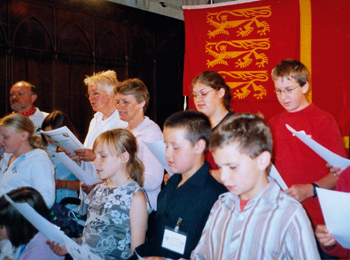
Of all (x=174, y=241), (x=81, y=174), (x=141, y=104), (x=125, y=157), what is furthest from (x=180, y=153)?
(x=141, y=104)

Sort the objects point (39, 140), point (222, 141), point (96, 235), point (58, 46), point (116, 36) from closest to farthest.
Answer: point (222, 141)
point (96, 235)
point (39, 140)
point (58, 46)
point (116, 36)

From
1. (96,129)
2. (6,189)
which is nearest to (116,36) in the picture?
(96,129)

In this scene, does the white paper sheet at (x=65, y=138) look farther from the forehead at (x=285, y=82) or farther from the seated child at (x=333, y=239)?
the seated child at (x=333, y=239)

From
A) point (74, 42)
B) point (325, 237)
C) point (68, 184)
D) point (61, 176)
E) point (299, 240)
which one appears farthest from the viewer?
point (74, 42)

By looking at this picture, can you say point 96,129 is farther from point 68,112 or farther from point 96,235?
point 68,112

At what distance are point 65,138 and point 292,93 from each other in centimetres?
154

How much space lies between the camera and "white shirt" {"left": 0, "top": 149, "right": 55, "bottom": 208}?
2.32 m

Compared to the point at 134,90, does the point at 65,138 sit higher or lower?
lower

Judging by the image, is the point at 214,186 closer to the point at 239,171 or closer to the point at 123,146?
the point at 239,171

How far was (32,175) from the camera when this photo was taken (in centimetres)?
239

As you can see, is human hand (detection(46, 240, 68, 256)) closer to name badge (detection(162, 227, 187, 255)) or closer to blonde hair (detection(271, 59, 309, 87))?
name badge (detection(162, 227, 187, 255))

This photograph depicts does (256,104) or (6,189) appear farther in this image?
(256,104)

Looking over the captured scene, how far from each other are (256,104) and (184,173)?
2938mm

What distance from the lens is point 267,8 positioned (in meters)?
4.16
